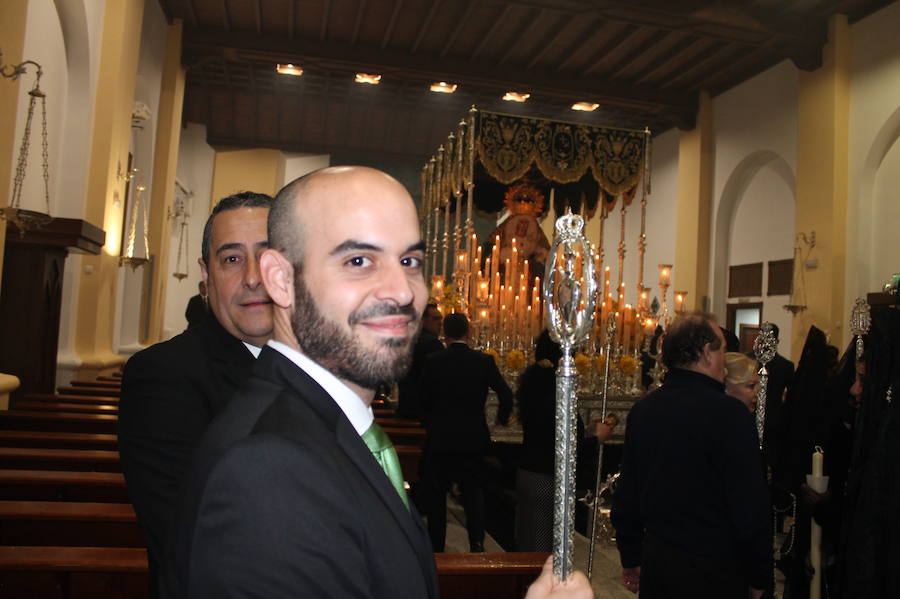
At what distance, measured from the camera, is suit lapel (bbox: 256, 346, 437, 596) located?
1.00 meters

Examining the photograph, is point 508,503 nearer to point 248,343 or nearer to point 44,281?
point 44,281

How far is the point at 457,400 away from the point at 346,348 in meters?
4.28

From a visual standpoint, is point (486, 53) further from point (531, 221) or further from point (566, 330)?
point (566, 330)

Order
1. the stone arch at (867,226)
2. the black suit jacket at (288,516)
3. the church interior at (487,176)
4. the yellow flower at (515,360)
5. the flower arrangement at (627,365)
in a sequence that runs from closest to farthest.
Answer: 1. the black suit jacket at (288,516)
2. the church interior at (487,176)
3. the yellow flower at (515,360)
4. the flower arrangement at (627,365)
5. the stone arch at (867,226)

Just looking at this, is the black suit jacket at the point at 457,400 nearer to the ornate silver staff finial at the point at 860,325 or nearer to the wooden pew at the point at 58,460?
the wooden pew at the point at 58,460

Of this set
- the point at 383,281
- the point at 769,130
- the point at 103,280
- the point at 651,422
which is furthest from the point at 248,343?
the point at 769,130

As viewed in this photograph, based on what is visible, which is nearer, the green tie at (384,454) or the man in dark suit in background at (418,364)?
the green tie at (384,454)

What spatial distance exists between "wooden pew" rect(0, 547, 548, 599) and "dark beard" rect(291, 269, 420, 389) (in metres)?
1.42

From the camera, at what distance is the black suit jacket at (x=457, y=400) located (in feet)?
17.5

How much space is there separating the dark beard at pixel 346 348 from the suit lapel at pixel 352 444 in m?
0.04

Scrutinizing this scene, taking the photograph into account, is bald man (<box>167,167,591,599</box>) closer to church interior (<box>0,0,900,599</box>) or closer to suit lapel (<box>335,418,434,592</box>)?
suit lapel (<box>335,418,434,592</box>)

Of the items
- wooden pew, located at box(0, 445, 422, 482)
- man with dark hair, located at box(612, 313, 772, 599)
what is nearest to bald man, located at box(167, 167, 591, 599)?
man with dark hair, located at box(612, 313, 772, 599)

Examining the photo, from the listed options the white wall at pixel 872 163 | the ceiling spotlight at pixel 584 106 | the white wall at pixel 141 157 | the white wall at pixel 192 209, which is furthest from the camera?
the white wall at pixel 192 209

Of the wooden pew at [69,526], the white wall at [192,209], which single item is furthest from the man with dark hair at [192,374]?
the white wall at [192,209]
